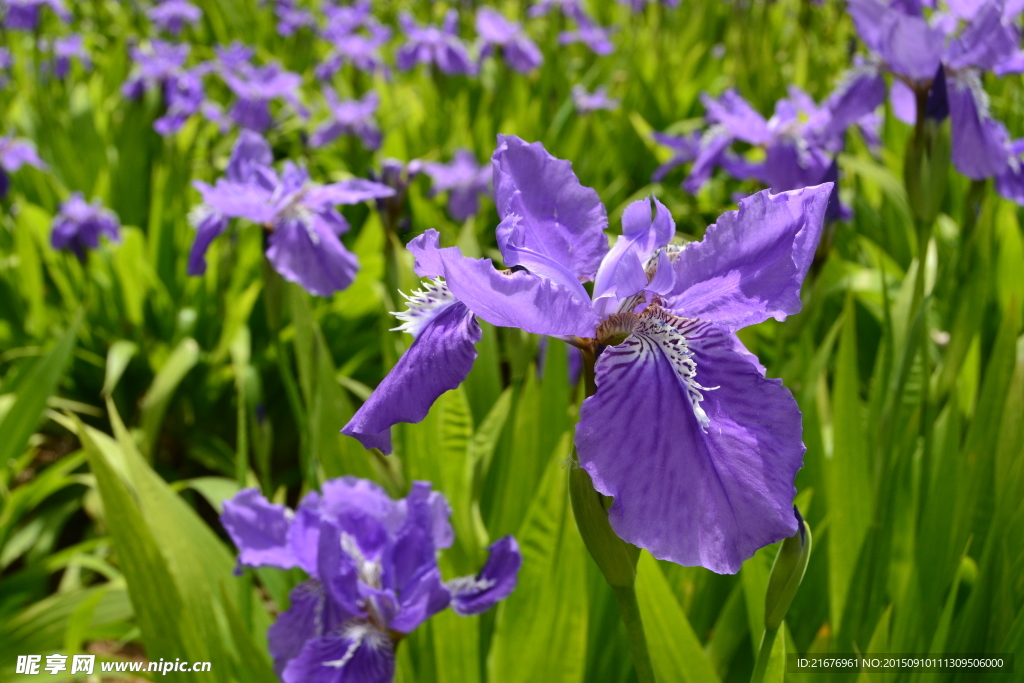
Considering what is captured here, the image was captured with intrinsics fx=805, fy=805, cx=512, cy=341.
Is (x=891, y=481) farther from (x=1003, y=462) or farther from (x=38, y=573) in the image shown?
(x=38, y=573)

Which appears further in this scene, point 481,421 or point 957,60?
point 481,421

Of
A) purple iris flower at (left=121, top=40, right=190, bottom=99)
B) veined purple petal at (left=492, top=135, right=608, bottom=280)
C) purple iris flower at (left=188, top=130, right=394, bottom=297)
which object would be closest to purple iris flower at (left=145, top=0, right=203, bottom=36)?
purple iris flower at (left=121, top=40, right=190, bottom=99)

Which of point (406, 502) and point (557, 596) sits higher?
point (406, 502)

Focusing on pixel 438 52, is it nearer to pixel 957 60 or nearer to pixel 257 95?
pixel 257 95

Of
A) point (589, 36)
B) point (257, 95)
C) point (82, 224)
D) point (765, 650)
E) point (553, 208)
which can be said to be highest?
point (553, 208)

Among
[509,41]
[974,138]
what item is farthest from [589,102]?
[974,138]

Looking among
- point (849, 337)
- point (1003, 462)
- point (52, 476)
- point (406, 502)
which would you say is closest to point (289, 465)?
point (52, 476)

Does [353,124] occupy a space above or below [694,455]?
below
